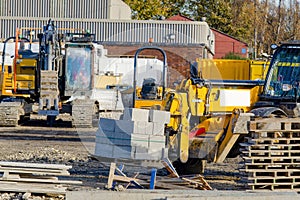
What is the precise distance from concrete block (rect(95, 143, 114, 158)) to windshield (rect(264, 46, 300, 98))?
3284 millimetres

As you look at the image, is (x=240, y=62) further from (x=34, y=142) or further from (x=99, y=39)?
(x=34, y=142)

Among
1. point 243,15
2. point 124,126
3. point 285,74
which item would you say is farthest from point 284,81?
point 243,15

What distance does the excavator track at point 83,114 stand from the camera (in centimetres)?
2353

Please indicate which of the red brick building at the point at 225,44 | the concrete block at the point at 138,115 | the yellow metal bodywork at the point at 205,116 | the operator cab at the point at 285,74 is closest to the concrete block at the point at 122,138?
the concrete block at the point at 138,115

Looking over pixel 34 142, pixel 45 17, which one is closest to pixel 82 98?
pixel 34 142

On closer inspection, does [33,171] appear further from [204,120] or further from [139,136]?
[204,120]

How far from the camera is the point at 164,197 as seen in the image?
10617 millimetres

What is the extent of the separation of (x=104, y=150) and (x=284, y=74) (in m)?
3.99

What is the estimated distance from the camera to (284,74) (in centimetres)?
1505

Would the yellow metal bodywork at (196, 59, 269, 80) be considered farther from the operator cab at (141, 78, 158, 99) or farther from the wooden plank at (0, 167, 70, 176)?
the wooden plank at (0, 167, 70, 176)

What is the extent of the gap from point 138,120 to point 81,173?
2.18m

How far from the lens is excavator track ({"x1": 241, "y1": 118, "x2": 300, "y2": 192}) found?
1191 centimetres

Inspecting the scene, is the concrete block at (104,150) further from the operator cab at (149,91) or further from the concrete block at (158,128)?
the operator cab at (149,91)

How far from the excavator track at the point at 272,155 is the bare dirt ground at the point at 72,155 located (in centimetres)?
41
